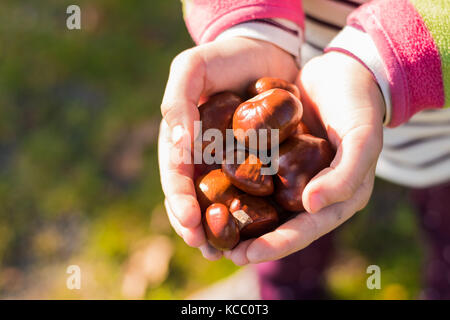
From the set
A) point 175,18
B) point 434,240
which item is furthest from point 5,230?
point 434,240

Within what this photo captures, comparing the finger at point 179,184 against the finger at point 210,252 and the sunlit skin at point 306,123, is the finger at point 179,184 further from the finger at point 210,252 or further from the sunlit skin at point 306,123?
the finger at point 210,252

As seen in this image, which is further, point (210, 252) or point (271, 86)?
point (271, 86)

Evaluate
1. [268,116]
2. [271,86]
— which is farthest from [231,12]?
[268,116]

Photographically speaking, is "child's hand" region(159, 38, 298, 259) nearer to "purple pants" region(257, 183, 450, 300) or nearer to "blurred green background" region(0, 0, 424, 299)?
"purple pants" region(257, 183, 450, 300)

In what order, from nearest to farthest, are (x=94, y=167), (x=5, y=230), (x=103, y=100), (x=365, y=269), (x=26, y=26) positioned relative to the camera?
(x=365, y=269) < (x=5, y=230) < (x=94, y=167) < (x=103, y=100) < (x=26, y=26)

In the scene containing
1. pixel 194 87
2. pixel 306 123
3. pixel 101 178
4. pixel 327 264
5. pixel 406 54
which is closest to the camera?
pixel 406 54

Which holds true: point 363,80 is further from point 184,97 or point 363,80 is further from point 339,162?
point 184,97

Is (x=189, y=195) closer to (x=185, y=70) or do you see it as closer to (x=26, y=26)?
(x=185, y=70)
